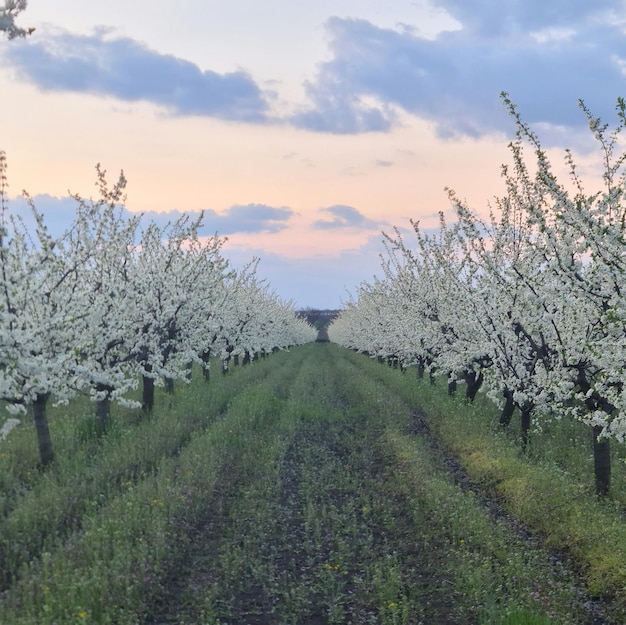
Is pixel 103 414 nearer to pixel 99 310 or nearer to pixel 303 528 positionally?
pixel 99 310

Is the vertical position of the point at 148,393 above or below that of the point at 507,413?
above

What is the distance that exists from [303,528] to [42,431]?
7643 mm

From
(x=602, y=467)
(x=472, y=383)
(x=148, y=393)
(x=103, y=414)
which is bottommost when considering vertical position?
(x=602, y=467)

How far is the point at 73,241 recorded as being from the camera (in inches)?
684

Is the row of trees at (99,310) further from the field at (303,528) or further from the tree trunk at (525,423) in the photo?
the tree trunk at (525,423)

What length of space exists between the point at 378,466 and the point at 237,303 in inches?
1106

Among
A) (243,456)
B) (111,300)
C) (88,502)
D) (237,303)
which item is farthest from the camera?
(237,303)

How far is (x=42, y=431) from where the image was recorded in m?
15.6

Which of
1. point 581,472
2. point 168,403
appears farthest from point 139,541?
point 168,403

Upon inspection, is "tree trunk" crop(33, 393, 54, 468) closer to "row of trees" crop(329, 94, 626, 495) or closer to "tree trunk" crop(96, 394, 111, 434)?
"tree trunk" crop(96, 394, 111, 434)

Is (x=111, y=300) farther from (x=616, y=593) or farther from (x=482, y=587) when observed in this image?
(x=616, y=593)

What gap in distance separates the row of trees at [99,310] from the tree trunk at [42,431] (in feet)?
0.08

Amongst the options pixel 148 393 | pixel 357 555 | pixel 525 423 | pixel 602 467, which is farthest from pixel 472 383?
pixel 357 555

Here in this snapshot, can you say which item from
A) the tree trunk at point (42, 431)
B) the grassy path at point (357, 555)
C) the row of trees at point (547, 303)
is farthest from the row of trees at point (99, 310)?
the row of trees at point (547, 303)
